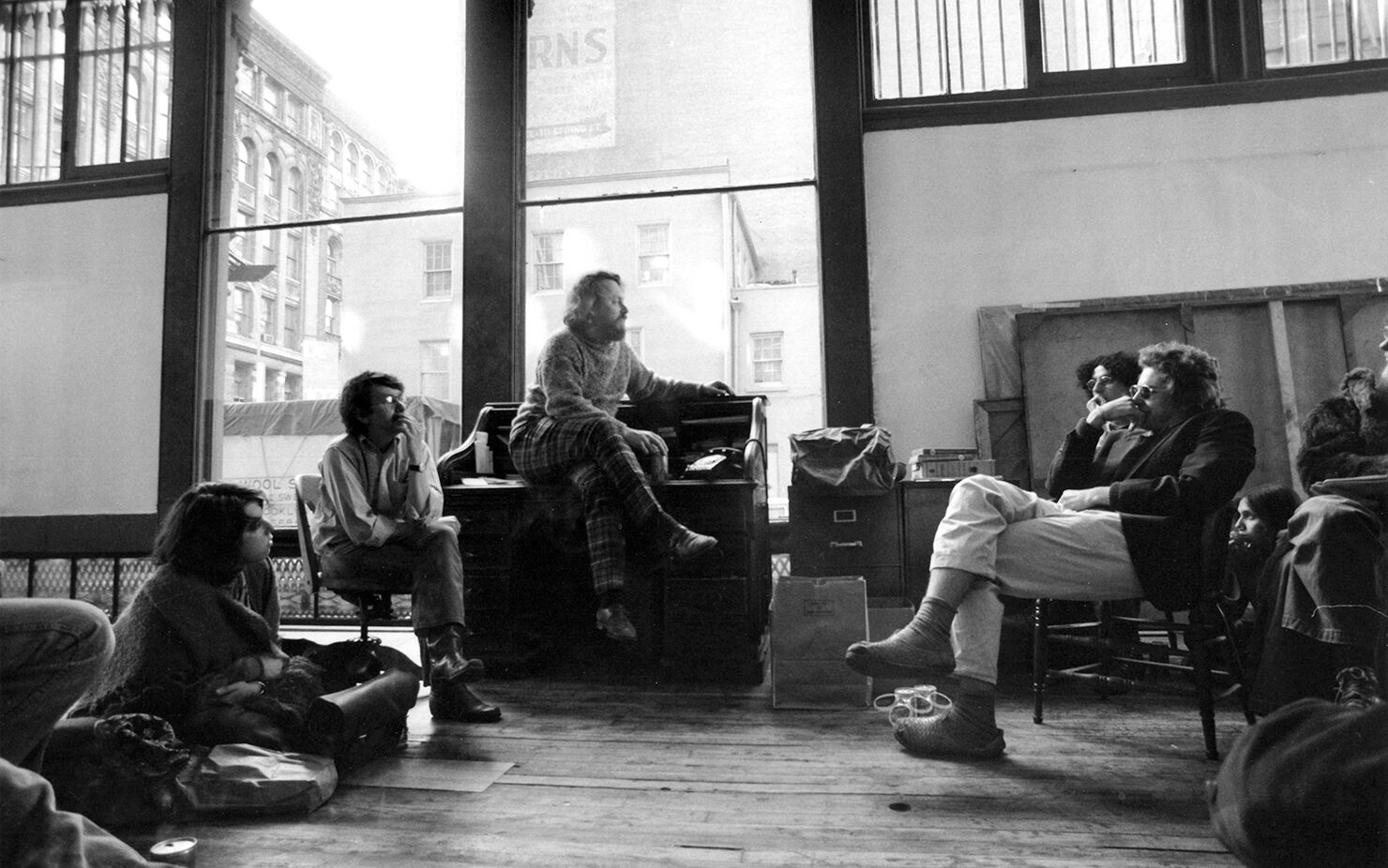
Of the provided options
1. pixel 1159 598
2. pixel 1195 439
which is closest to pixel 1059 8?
pixel 1195 439

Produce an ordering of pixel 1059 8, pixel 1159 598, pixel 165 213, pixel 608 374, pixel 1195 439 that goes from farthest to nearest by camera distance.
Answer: pixel 165 213 < pixel 1059 8 < pixel 608 374 < pixel 1195 439 < pixel 1159 598

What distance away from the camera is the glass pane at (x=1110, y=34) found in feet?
14.2

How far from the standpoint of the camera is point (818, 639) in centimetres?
285

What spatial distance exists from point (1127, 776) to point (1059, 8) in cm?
407

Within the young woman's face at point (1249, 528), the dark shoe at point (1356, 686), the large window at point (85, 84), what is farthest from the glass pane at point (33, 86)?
the dark shoe at point (1356, 686)

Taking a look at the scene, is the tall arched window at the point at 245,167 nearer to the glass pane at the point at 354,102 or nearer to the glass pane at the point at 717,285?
the glass pane at the point at 354,102

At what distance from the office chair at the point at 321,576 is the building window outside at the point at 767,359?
7.41 feet

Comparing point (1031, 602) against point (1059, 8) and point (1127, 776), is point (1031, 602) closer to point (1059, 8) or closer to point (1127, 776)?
point (1127, 776)

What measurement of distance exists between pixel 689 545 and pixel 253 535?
1472 millimetres

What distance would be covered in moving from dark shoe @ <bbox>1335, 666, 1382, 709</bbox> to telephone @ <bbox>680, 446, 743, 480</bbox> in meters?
2.08

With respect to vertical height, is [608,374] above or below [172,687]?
above

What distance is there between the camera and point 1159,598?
2.31 metres

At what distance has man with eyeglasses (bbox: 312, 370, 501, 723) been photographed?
2777 mm

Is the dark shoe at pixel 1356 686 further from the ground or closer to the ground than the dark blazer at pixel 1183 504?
closer to the ground
